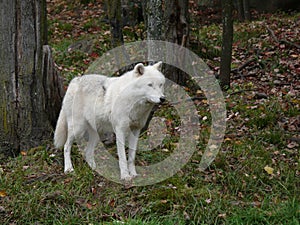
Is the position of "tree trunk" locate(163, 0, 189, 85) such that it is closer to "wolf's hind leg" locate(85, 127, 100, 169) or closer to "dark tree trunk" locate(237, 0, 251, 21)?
"wolf's hind leg" locate(85, 127, 100, 169)

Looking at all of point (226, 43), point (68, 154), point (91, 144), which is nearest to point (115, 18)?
point (226, 43)

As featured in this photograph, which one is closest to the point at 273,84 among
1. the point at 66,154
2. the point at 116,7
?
the point at 116,7

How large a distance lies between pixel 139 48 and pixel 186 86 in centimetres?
250

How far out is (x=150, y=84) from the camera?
5.52 m

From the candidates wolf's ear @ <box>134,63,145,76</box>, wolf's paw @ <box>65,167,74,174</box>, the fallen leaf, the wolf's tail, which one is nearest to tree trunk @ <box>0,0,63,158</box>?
the wolf's tail

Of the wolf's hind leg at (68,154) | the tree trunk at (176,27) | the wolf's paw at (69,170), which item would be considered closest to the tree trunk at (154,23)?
the tree trunk at (176,27)

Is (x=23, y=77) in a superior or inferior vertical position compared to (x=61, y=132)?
superior

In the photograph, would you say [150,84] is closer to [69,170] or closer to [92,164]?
[92,164]

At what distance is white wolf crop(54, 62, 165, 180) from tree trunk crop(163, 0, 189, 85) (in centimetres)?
249

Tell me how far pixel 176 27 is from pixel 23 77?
310 cm

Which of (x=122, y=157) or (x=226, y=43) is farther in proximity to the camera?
(x=226, y=43)

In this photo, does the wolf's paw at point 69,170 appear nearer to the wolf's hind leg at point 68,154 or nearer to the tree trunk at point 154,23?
the wolf's hind leg at point 68,154

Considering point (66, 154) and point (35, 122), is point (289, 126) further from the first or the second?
point (35, 122)

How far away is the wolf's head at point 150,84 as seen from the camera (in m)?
5.47
